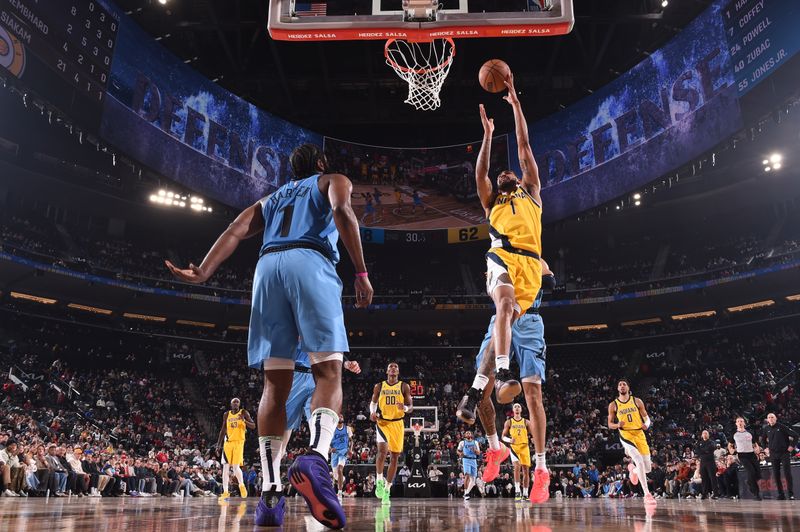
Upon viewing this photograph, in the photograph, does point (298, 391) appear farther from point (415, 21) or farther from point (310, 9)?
point (310, 9)

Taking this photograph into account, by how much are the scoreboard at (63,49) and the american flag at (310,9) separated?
1447 cm

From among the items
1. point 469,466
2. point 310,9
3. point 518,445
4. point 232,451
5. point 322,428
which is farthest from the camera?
point 469,466

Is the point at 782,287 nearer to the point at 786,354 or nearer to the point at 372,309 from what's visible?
the point at 786,354

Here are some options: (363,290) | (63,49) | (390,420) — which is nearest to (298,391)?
(363,290)

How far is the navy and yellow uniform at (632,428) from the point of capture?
10039mm

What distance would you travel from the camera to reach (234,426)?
42.2 ft

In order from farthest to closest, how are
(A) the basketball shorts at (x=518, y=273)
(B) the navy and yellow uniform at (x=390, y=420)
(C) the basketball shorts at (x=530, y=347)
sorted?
(B) the navy and yellow uniform at (x=390, y=420), (C) the basketball shorts at (x=530, y=347), (A) the basketball shorts at (x=518, y=273)

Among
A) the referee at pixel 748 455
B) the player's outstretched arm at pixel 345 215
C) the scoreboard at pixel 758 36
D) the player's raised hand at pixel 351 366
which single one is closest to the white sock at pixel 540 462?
the player's raised hand at pixel 351 366

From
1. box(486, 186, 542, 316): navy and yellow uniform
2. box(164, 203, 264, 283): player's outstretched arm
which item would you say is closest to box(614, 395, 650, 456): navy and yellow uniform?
box(486, 186, 542, 316): navy and yellow uniform

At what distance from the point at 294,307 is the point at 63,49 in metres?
19.9

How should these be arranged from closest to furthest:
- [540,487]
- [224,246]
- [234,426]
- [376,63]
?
1. [224,246]
2. [540,487]
3. [234,426]
4. [376,63]

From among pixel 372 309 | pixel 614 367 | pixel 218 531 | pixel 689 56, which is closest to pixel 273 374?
pixel 218 531

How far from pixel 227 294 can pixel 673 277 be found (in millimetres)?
20483

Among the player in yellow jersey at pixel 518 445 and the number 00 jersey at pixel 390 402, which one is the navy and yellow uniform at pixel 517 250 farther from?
the player in yellow jersey at pixel 518 445
